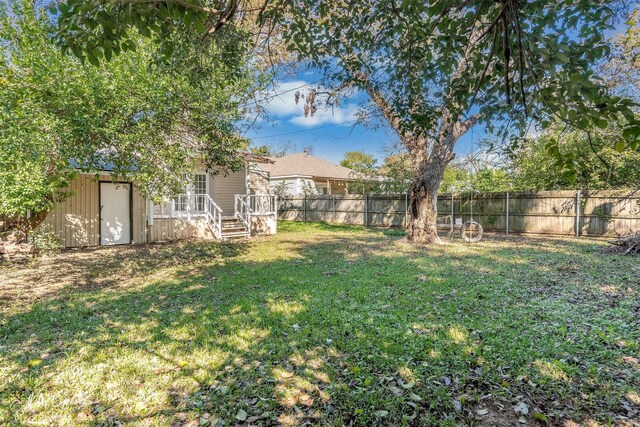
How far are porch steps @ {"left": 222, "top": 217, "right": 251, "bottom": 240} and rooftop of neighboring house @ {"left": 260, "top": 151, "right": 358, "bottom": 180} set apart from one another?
34.5 ft

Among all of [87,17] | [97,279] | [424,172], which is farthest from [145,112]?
[424,172]

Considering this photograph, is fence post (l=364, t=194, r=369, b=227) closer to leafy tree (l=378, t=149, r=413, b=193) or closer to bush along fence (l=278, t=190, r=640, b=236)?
bush along fence (l=278, t=190, r=640, b=236)

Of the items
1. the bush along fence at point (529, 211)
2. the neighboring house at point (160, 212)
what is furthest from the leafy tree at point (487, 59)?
the bush along fence at point (529, 211)

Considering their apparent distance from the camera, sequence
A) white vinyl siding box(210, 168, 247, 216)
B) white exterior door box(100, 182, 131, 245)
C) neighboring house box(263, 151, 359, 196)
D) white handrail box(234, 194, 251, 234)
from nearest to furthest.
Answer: white exterior door box(100, 182, 131, 245) → white handrail box(234, 194, 251, 234) → white vinyl siding box(210, 168, 247, 216) → neighboring house box(263, 151, 359, 196)

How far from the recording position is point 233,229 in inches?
527

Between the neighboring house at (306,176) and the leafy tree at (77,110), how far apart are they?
16518 millimetres

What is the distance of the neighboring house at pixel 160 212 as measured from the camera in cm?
1031

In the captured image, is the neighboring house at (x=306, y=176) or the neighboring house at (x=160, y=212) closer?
the neighboring house at (x=160, y=212)

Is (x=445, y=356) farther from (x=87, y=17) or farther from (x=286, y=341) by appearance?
(x=87, y=17)

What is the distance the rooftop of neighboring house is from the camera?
24766 millimetres

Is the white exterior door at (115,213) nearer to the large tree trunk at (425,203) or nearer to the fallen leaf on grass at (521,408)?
the large tree trunk at (425,203)

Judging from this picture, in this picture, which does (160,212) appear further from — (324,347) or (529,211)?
(529,211)

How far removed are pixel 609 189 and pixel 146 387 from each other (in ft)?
49.8

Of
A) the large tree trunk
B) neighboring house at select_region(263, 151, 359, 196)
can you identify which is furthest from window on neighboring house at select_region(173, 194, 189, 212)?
neighboring house at select_region(263, 151, 359, 196)
